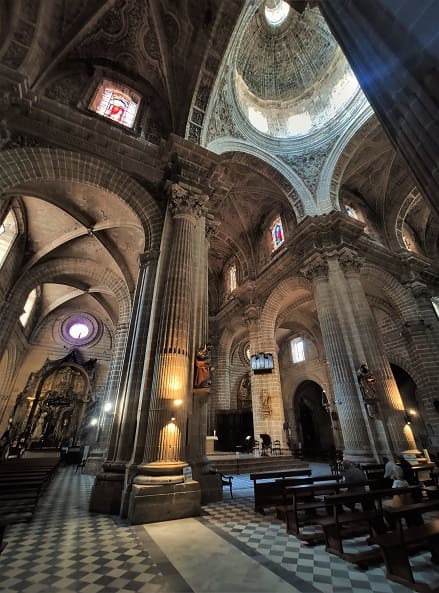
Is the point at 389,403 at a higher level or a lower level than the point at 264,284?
lower

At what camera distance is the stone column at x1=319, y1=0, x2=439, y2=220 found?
2893 mm

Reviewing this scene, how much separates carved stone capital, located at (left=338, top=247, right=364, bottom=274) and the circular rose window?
64.5ft

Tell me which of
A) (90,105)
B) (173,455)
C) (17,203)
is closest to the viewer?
(173,455)

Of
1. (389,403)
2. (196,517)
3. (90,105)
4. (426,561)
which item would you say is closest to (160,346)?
(196,517)

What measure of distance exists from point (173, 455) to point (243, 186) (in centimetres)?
1522

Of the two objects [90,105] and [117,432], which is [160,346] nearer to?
[117,432]

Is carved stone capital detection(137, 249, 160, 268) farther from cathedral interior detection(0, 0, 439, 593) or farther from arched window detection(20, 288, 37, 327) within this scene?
arched window detection(20, 288, 37, 327)

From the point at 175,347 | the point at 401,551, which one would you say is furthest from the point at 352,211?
the point at 401,551

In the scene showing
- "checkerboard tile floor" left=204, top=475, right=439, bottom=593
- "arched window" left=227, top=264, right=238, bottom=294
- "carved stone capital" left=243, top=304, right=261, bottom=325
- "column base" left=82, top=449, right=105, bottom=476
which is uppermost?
"arched window" left=227, top=264, right=238, bottom=294

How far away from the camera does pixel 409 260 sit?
1490cm

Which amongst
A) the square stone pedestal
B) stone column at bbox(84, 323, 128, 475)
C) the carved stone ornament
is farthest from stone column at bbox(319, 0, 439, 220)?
stone column at bbox(84, 323, 128, 475)

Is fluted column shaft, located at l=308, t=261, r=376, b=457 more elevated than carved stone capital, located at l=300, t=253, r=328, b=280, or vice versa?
carved stone capital, located at l=300, t=253, r=328, b=280

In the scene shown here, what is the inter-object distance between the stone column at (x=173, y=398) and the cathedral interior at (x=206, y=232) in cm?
5

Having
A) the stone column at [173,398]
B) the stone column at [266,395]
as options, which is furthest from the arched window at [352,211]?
the stone column at [173,398]
